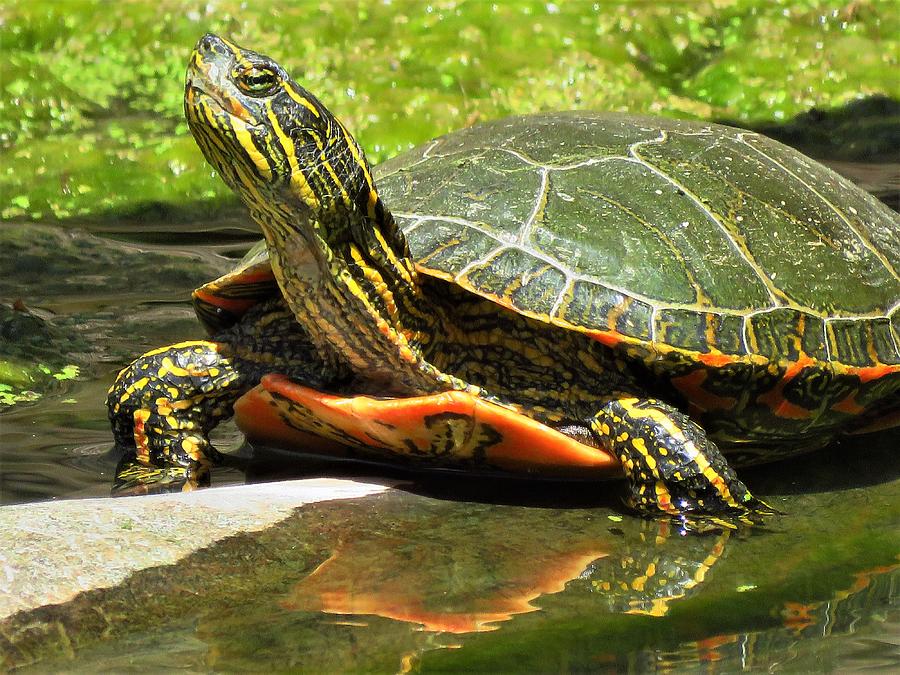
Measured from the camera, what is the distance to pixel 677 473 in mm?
3391

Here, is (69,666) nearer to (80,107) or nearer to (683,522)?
(683,522)

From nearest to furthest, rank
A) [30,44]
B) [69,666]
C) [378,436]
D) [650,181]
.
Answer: [69,666] < [378,436] < [650,181] < [30,44]

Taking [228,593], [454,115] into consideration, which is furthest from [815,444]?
[454,115]

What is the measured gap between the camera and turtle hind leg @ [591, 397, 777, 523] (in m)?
3.40

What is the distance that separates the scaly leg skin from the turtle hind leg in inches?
42.9

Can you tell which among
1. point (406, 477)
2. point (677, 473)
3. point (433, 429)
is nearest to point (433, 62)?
point (406, 477)

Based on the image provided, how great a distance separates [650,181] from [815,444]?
1.20 m

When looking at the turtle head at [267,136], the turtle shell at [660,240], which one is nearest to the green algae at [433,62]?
the turtle shell at [660,240]

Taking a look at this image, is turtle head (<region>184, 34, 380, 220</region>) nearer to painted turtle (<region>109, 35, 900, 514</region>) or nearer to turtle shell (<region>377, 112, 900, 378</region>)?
painted turtle (<region>109, 35, 900, 514</region>)

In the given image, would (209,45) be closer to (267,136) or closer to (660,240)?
(267,136)

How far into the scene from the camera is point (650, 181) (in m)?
3.91

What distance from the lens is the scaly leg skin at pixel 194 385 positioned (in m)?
3.88

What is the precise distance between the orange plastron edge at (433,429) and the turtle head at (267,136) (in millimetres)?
651

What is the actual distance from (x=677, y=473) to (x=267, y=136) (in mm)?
1629
